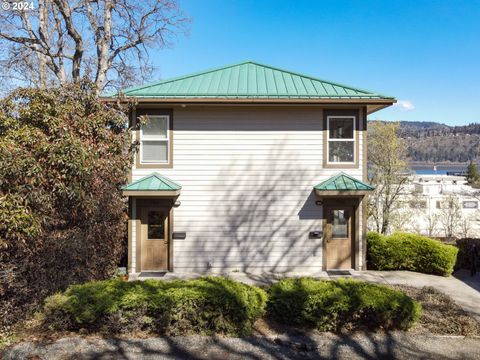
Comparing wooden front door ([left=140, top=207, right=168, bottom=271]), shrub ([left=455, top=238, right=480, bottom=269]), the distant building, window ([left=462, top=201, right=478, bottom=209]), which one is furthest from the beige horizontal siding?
window ([left=462, top=201, right=478, bottom=209])

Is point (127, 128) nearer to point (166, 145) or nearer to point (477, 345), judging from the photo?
point (166, 145)

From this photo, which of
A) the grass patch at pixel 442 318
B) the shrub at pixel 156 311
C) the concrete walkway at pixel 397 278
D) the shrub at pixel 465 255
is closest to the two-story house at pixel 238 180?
the concrete walkway at pixel 397 278

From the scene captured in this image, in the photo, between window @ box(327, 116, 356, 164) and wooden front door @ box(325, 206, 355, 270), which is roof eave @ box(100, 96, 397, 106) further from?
wooden front door @ box(325, 206, 355, 270)

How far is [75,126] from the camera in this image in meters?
7.64

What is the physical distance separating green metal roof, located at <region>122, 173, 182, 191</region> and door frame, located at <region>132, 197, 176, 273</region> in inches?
23.9

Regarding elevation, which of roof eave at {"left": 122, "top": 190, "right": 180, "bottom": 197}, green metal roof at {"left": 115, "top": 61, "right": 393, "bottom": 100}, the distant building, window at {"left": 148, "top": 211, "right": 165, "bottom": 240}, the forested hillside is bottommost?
the distant building

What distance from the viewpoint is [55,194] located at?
682 centimetres

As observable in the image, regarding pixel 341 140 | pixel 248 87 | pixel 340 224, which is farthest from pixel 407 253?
pixel 248 87

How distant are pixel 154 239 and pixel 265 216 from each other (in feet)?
11.7

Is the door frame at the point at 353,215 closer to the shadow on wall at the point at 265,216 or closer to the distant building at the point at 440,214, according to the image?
the shadow on wall at the point at 265,216

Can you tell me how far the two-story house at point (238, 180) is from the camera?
9.81m

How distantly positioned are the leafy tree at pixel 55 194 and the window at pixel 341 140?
20.6 ft

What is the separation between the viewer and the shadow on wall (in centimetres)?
984

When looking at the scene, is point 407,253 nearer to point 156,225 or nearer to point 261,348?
point 261,348
